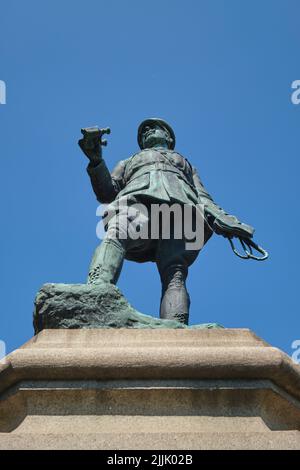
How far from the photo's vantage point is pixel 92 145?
20.4 feet

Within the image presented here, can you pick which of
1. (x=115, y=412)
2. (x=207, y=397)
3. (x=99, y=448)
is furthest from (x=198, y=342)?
(x=99, y=448)

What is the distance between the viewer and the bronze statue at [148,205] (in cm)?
545

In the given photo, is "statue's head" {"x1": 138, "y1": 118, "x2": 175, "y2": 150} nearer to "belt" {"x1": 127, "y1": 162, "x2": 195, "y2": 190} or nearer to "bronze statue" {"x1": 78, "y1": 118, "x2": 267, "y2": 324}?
"bronze statue" {"x1": 78, "y1": 118, "x2": 267, "y2": 324}

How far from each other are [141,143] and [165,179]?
1416mm

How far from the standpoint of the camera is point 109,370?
383 centimetres

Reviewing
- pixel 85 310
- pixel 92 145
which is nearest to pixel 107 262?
pixel 85 310

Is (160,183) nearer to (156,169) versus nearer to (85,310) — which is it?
(156,169)

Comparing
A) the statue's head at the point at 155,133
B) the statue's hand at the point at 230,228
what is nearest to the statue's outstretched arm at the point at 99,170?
the statue's head at the point at 155,133

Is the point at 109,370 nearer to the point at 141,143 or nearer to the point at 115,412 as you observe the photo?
the point at 115,412

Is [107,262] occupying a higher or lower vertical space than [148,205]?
lower

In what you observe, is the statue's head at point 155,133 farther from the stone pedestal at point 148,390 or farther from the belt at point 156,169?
the stone pedestal at point 148,390

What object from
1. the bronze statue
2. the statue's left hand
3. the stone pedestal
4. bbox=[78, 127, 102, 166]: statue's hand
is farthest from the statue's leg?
the stone pedestal

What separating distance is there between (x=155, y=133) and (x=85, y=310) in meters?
3.38

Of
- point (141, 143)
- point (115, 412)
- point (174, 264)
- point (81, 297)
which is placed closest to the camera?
point (115, 412)
